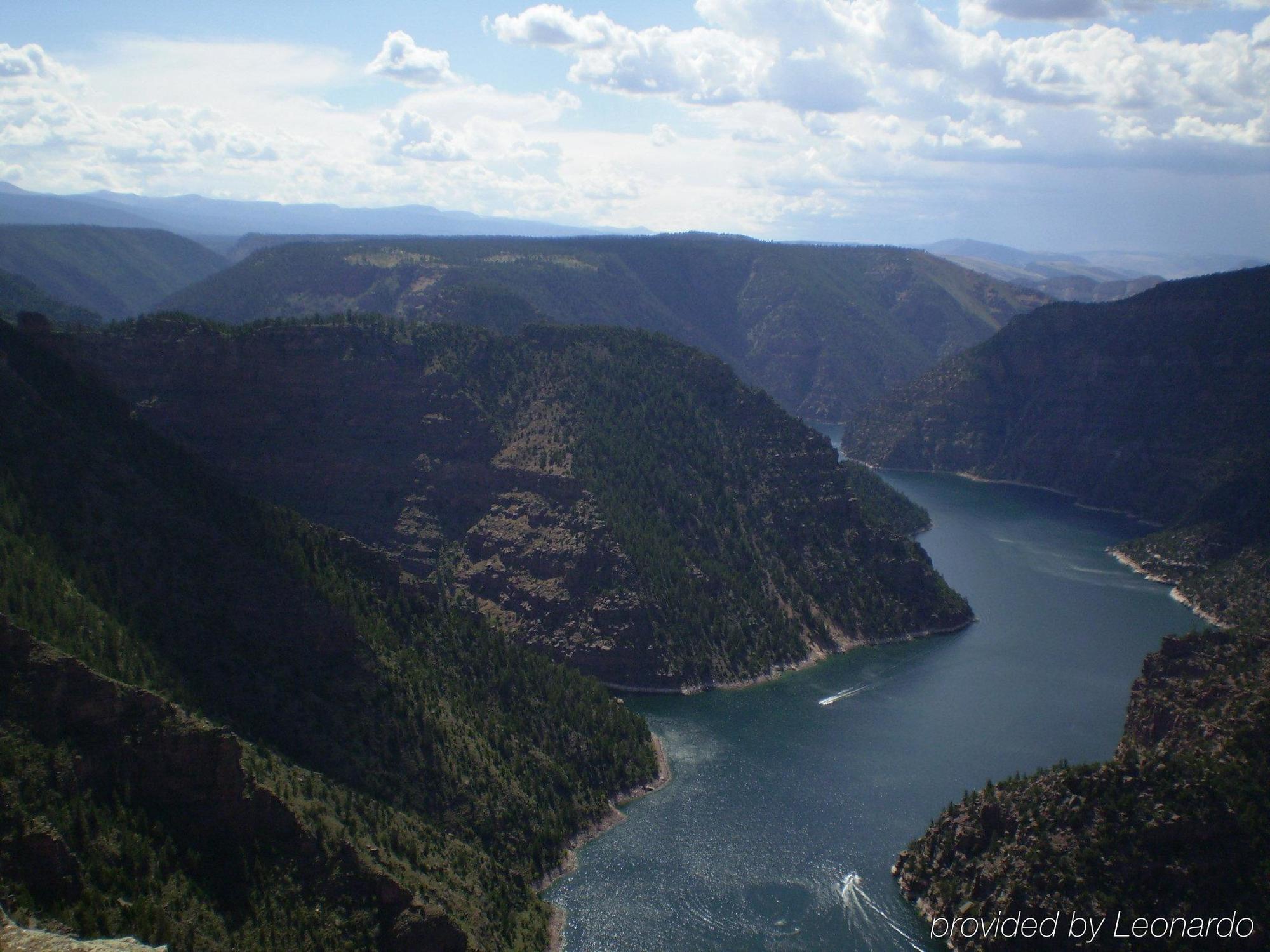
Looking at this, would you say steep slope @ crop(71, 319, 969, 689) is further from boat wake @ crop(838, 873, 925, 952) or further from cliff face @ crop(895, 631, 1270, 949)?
cliff face @ crop(895, 631, 1270, 949)

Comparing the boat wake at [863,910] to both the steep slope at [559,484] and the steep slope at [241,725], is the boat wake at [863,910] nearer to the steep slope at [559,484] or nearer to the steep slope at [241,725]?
the steep slope at [241,725]

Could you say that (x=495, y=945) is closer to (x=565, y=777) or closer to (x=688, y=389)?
(x=565, y=777)

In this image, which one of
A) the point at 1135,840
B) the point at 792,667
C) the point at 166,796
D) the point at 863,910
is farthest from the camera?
the point at 792,667

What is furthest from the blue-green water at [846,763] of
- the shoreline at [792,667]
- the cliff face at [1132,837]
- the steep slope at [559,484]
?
the steep slope at [559,484]

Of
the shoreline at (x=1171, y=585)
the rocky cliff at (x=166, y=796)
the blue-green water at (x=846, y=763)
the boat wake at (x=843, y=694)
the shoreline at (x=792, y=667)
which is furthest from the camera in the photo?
the shoreline at (x=1171, y=585)

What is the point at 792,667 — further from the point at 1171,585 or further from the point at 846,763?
the point at 1171,585

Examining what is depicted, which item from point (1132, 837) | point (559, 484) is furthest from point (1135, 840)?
point (559, 484)

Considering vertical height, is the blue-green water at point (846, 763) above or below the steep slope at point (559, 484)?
below

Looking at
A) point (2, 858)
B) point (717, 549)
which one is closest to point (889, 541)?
point (717, 549)
